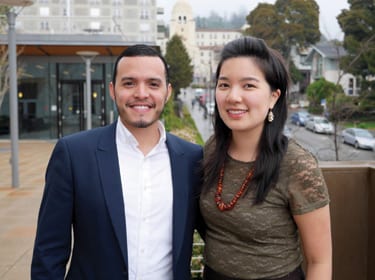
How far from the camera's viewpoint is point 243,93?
1938mm

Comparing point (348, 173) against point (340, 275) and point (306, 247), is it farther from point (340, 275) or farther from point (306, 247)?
point (306, 247)

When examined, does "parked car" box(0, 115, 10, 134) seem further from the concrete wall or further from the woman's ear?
the woman's ear

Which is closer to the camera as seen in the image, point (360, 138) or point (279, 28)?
point (360, 138)

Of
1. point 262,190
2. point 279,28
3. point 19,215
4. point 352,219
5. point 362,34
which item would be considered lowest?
point 19,215

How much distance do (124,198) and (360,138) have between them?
18.6 meters

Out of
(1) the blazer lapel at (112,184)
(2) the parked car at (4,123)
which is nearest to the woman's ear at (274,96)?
(1) the blazer lapel at (112,184)

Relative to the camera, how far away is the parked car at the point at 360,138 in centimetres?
1806

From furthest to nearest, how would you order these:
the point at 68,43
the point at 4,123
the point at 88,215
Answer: the point at 4,123 < the point at 68,43 < the point at 88,215

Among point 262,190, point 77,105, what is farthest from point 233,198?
point 77,105

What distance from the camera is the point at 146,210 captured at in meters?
2.02

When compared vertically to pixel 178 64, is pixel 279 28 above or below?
above

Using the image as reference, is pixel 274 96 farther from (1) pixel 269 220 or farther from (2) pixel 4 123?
(2) pixel 4 123

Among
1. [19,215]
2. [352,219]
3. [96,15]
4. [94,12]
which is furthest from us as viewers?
[96,15]

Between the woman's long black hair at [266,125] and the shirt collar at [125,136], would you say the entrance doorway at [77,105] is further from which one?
the woman's long black hair at [266,125]
